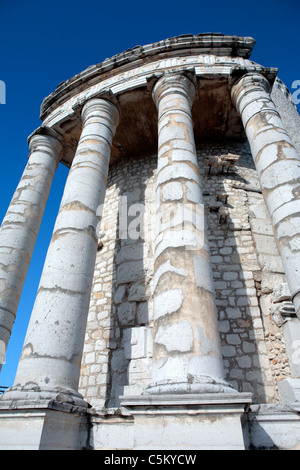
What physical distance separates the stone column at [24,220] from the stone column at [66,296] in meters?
1.45

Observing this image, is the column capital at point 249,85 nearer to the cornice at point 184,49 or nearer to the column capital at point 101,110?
the cornice at point 184,49

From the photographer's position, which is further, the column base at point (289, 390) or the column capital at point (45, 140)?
the column capital at point (45, 140)

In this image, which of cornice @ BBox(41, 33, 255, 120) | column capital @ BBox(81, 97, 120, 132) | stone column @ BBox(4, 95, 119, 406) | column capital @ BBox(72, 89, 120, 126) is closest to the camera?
stone column @ BBox(4, 95, 119, 406)

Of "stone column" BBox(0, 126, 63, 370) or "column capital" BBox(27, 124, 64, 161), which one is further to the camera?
"column capital" BBox(27, 124, 64, 161)

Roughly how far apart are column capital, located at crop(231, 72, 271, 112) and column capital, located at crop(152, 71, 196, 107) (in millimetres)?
1016

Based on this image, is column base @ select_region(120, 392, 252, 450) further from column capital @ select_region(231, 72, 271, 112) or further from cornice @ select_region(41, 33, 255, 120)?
cornice @ select_region(41, 33, 255, 120)

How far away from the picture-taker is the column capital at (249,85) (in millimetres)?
6691

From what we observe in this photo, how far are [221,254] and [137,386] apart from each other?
10.6 feet

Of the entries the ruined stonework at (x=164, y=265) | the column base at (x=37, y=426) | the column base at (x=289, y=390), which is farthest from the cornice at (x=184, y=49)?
the column base at (x=37, y=426)

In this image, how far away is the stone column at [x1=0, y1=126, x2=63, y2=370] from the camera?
18.1 feet

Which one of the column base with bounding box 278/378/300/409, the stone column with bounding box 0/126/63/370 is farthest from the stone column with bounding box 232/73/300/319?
the stone column with bounding box 0/126/63/370

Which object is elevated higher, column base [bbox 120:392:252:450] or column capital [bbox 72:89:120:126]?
column capital [bbox 72:89:120:126]

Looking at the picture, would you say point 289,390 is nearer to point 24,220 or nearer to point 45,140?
point 24,220
